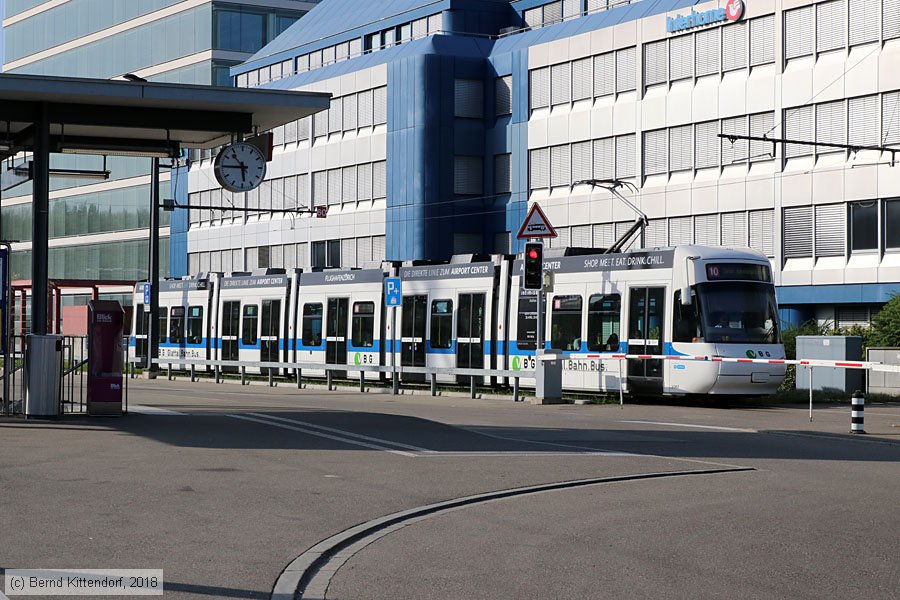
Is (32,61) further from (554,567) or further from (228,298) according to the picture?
(554,567)

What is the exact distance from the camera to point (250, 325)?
43.6 meters

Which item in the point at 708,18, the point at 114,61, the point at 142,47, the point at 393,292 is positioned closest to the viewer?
the point at 393,292

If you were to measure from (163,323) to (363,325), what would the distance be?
13.2 metres

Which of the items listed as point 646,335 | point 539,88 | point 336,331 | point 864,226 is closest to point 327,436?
point 646,335

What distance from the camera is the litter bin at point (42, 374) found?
2089cm

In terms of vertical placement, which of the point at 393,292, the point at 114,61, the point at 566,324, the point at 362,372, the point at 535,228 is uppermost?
the point at 114,61

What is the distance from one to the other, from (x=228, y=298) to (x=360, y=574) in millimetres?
36479

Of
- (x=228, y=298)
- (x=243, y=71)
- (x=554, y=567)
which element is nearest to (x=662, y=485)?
(x=554, y=567)

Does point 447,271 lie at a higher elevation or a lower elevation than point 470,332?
higher

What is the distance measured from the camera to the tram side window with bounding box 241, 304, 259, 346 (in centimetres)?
4334

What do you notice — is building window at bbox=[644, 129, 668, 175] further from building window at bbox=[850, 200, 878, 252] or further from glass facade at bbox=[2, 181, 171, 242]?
glass facade at bbox=[2, 181, 171, 242]

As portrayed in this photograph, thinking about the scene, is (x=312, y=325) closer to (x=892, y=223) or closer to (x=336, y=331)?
(x=336, y=331)

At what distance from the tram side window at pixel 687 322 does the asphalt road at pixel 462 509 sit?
6.13 metres

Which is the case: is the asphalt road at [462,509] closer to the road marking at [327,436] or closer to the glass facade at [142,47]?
the road marking at [327,436]
